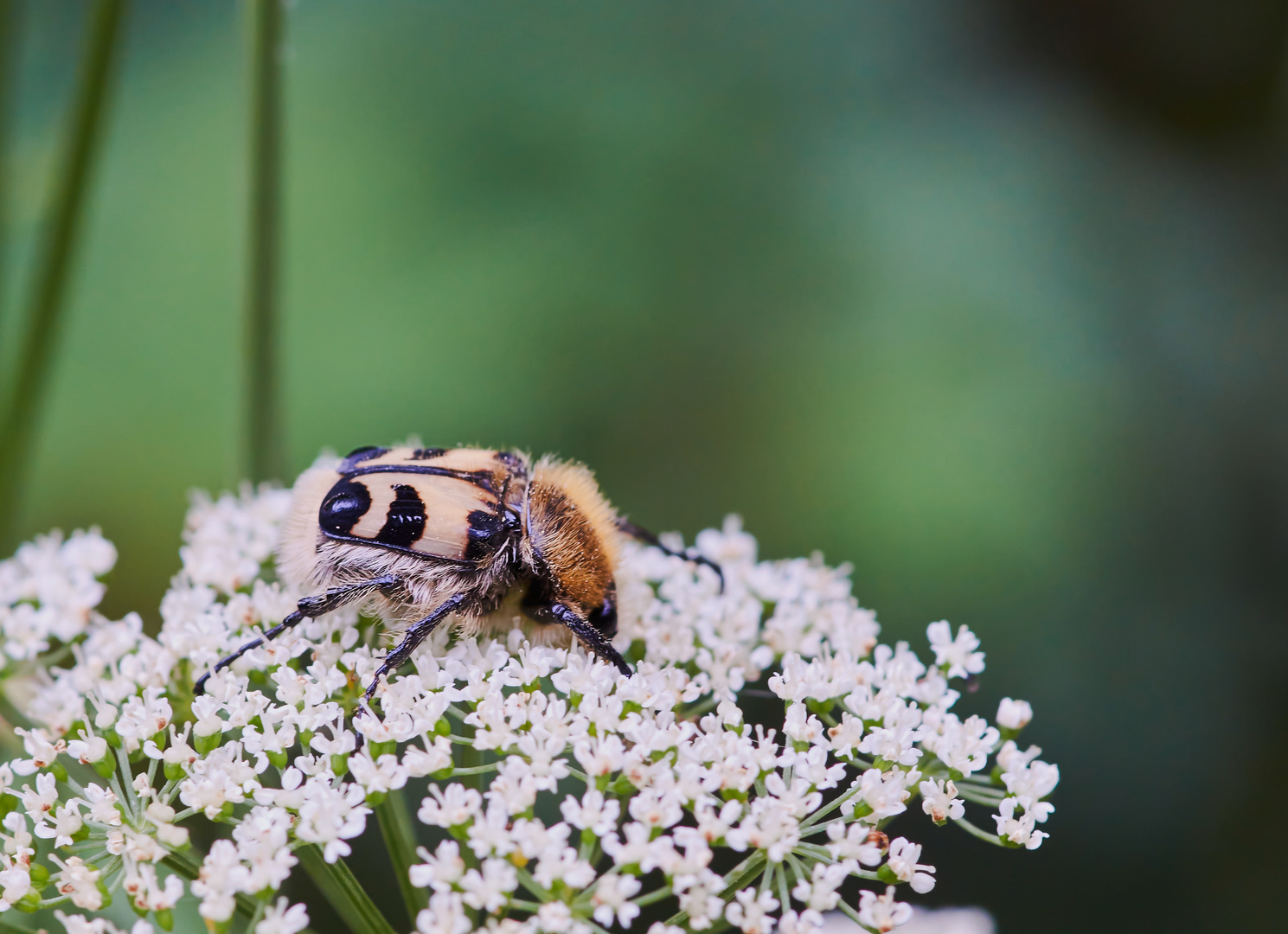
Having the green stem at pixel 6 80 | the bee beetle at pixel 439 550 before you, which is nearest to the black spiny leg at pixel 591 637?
the bee beetle at pixel 439 550

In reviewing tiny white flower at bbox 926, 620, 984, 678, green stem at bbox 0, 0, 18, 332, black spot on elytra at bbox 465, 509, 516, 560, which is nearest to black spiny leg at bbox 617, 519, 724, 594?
black spot on elytra at bbox 465, 509, 516, 560

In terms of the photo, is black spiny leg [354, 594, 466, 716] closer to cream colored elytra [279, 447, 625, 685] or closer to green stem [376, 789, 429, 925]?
cream colored elytra [279, 447, 625, 685]

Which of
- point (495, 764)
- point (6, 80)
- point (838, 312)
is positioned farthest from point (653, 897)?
point (838, 312)

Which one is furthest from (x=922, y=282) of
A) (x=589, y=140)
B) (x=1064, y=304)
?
(x=589, y=140)

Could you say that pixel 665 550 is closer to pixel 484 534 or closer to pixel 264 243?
pixel 484 534

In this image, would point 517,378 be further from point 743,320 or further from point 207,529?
point 207,529

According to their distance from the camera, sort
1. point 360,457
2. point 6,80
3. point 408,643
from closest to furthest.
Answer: point 408,643, point 360,457, point 6,80
